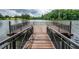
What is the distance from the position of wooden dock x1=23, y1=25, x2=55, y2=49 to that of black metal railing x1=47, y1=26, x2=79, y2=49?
0.15 feet

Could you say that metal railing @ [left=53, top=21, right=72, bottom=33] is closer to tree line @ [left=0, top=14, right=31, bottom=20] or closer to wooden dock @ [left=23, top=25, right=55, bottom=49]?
wooden dock @ [left=23, top=25, right=55, bottom=49]

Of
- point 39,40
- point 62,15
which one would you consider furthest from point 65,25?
point 39,40

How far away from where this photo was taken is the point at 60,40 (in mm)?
2666

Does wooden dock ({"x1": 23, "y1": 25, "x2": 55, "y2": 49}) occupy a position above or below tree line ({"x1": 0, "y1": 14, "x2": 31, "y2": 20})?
below

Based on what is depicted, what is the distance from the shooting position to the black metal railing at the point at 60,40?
2.44 m

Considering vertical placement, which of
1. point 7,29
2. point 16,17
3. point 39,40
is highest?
point 16,17

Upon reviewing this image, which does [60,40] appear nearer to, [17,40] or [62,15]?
[62,15]

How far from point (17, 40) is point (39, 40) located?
23cm

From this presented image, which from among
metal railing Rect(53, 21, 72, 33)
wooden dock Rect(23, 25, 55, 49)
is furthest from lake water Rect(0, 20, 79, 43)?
wooden dock Rect(23, 25, 55, 49)

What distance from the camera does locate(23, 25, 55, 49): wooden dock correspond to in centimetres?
263

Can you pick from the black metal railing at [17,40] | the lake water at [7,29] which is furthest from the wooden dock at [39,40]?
the lake water at [7,29]
